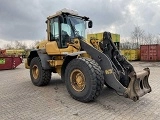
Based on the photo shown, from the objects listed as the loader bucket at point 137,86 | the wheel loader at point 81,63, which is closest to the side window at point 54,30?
the wheel loader at point 81,63

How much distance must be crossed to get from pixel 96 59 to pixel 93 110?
5.00ft

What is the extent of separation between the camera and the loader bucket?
516 centimetres

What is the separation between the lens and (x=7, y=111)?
5.20 meters

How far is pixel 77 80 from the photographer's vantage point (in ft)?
19.7

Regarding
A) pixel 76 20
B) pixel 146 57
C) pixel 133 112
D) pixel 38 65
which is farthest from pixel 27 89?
pixel 146 57

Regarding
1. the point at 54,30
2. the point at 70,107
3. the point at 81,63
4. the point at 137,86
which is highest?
the point at 54,30

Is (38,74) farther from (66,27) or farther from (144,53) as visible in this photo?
(144,53)

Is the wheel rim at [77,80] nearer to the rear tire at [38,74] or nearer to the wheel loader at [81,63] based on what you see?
the wheel loader at [81,63]

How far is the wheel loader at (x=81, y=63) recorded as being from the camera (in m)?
5.44

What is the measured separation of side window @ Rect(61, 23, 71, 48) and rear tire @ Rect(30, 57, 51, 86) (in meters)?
1.45

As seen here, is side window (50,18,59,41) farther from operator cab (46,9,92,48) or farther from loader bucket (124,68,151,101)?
loader bucket (124,68,151,101)

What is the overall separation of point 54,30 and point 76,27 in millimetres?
911

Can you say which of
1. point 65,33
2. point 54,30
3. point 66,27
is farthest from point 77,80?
point 54,30

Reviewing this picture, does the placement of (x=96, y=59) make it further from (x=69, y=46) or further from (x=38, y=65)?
(x=38, y=65)
